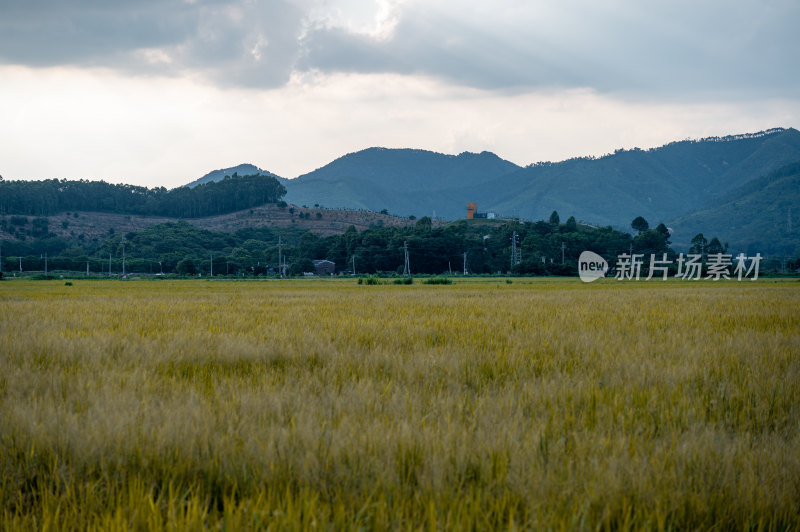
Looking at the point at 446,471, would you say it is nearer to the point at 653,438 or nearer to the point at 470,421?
the point at 470,421

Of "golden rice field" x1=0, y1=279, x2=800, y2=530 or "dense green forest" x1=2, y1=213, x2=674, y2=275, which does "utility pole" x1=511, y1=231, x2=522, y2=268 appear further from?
"golden rice field" x1=0, y1=279, x2=800, y2=530

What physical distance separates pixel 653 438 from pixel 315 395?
102 inches

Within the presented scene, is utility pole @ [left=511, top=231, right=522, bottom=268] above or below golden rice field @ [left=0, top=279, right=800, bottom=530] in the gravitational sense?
above

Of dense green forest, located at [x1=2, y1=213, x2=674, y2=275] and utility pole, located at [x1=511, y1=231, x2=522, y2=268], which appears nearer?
dense green forest, located at [x1=2, y1=213, x2=674, y2=275]

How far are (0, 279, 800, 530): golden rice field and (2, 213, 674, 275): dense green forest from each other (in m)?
109

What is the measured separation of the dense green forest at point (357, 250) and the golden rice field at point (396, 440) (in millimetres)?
108626

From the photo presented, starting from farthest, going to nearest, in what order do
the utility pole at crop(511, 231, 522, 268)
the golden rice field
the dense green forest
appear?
the utility pole at crop(511, 231, 522, 268) < the dense green forest < the golden rice field

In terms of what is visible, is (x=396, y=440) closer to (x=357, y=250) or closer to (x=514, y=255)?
(x=357, y=250)

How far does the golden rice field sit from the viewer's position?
253cm

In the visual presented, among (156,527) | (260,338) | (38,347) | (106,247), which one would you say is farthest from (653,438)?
(106,247)

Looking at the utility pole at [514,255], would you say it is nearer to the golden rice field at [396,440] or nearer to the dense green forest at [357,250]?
the dense green forest at [357,250]

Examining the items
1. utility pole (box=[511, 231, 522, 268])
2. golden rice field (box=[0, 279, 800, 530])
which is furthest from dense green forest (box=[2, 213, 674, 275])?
golden rice field (box=[0, 279, 800, 530])

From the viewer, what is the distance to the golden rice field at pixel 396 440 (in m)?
2.53

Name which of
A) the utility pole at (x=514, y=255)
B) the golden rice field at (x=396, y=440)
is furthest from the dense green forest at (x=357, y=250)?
the golden rice field at (x=396, y=440)
